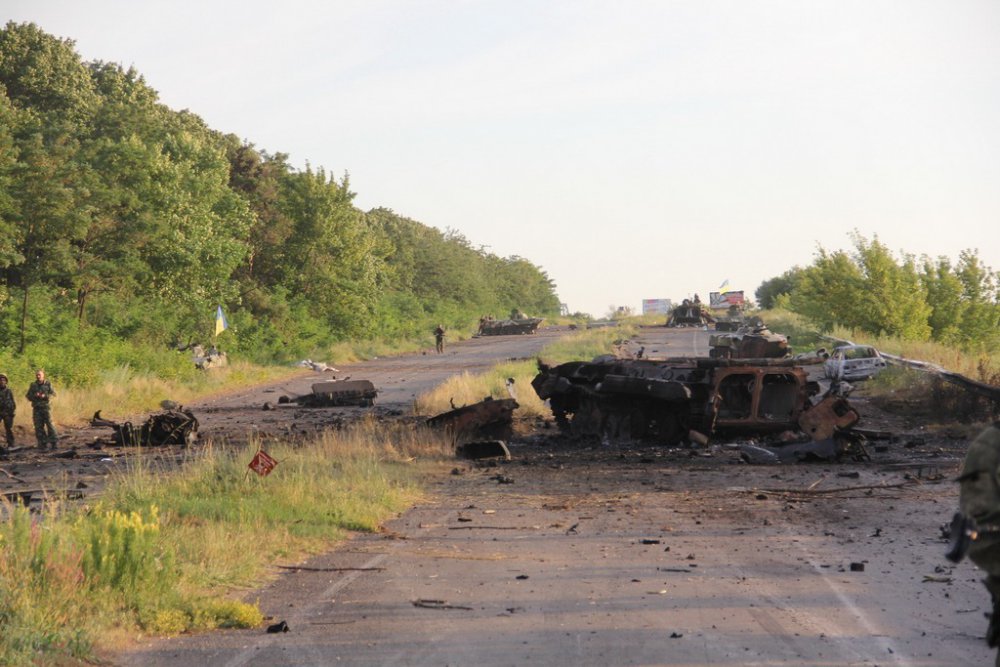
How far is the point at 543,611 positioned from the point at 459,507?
5.85 m

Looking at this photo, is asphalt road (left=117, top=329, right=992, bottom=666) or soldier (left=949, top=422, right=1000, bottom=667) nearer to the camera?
soldier (left=949, top=422, right=1000, bottom=667)

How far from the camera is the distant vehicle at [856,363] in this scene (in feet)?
115

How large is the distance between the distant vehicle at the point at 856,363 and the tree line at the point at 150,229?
21371 mm

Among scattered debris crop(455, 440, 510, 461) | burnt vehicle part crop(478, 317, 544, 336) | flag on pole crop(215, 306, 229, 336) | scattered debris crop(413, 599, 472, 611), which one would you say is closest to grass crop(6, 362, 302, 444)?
flag on pole crop(215, 306, 229, 336)

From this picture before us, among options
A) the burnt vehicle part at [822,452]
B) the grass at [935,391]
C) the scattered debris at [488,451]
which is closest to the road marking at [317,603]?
the scattered debris at [488,451]

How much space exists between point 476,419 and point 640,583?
37.1 ft

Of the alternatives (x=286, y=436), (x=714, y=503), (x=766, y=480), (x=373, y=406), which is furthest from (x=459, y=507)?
(x=373, y=406)

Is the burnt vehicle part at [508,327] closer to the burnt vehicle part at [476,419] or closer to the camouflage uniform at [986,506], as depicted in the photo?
the burnt vehicle part at [476,419]

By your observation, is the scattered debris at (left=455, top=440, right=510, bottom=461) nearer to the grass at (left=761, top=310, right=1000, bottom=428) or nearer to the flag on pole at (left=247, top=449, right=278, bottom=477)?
the flag on pole at (left=247, top=449, right=278, bottom=477)

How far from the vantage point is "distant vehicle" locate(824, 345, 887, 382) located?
3500 centimetres

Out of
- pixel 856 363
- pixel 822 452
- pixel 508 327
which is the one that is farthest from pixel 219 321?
pixel 508 327

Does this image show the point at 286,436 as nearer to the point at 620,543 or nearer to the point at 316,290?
the point at 620,543

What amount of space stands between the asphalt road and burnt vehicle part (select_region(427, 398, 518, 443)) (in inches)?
162

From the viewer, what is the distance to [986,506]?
4656 mm
